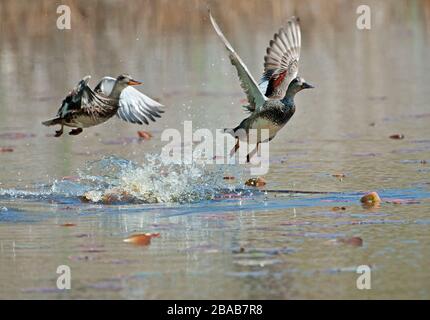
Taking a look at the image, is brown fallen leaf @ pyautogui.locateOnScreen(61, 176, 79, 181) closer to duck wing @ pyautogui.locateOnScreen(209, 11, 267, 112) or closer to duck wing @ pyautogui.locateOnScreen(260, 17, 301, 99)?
duck wing @ pyautogui.locateOnScreen(209, 11, 267, 112)

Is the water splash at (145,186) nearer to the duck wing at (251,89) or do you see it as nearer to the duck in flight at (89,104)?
the duck in flight at (89,104)

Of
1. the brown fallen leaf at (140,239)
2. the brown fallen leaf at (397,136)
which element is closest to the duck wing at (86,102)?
the brown fallen leaf at (140,239)

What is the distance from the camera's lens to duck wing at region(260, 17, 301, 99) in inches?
487

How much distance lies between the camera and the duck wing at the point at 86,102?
11.4 meters

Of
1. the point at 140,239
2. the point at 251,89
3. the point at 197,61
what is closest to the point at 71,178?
the point at 251,89

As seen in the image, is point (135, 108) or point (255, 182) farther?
point (135, 108)

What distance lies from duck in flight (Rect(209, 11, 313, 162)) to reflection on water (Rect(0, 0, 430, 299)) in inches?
22.9

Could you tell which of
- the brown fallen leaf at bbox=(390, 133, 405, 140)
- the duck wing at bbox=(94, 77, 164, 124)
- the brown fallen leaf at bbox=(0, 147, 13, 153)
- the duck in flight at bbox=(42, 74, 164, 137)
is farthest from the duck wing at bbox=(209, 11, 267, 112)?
the brown fallen leaf at bbox=(0, 147, 13, 153)

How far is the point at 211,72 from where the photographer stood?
65.8 ft

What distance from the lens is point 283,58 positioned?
41.1ft

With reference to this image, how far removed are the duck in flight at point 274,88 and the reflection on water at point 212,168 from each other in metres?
0.58

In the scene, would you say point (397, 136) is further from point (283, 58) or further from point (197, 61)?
point (197, 61)

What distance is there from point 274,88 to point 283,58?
40 centimetres
